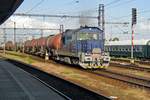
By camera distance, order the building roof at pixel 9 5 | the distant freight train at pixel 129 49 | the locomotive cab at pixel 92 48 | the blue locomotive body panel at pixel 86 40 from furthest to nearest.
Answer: the distant freight train at pixel 129 49 < the blue locomotive body panel at pixel 86 40 < the locomotive cab at pixel 92 48 < the building roof at pixel 9 5

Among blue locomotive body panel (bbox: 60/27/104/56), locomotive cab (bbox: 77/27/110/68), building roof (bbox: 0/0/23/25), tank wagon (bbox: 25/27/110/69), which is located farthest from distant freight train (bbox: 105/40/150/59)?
building roof (bbox: 0/0/23/25)

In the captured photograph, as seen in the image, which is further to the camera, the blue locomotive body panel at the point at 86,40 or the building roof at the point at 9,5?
the blue locomotive body panel at the point at 86,40

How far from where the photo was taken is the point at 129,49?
59656 millimetres

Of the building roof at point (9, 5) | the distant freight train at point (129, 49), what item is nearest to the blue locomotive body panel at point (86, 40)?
the building roof at point (9, 5)

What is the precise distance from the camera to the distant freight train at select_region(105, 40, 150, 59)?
53.2 metres

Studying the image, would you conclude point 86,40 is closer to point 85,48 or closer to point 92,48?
point 85,48

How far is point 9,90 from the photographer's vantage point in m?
18.1

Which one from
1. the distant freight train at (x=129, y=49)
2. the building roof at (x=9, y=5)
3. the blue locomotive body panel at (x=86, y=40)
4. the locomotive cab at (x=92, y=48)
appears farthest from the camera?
the distant freight train at (x=129, y=49)

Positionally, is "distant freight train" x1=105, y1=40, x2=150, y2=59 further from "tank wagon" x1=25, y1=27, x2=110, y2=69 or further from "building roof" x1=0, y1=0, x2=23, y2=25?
"building roof" x1=0, y1=0, x2=23, y2=25

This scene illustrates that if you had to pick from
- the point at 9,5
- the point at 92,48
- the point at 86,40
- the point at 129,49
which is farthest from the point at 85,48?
the point at 129,49

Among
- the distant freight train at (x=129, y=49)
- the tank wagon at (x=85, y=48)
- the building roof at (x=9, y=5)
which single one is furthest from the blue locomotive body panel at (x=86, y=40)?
the distant freight train at (x=129, y=49)

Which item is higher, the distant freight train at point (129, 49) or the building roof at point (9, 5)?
the building roof at point (9, 5)

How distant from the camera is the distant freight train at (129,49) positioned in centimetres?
5319

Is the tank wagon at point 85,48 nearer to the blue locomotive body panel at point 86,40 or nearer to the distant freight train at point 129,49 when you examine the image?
the blue locomotive body panel at point 86,40
